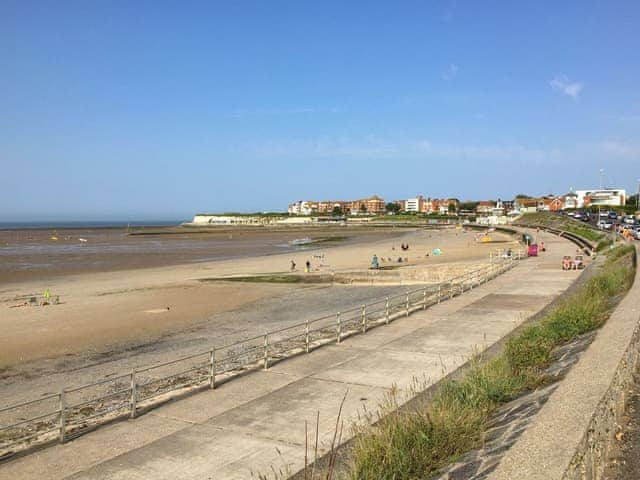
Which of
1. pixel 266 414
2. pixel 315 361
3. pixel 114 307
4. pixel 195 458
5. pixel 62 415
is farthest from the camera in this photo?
pixel 114 307

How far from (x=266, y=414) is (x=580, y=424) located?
5.05 metres

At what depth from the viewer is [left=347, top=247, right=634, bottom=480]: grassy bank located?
18.7ft

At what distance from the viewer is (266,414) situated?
8609 mm

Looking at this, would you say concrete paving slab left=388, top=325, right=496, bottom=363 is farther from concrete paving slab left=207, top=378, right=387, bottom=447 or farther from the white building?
the white building

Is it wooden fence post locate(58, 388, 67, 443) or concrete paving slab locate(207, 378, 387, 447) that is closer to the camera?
wooden fence post locate(58, 388, 67, 443)

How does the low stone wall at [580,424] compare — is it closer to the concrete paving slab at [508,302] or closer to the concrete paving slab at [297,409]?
the concrete paving slab at [297,409]

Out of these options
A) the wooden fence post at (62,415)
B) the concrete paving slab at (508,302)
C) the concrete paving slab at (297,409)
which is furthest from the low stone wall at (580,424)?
the concrete paving slab at (508,302)

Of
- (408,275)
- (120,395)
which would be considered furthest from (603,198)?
(120,395)

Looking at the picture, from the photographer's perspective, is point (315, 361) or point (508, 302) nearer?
point (315, 361)

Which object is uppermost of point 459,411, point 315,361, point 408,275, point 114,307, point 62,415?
point 459,411

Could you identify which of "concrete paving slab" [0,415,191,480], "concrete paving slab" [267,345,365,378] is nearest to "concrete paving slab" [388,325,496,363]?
"concrete paving slab" [267,345,365,378]

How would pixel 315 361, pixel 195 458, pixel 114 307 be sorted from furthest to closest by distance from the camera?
pixel 114 307 < pixel 315 361 < pixel 195 458

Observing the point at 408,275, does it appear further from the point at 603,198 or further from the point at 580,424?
the point at 603,198

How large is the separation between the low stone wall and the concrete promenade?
2689mm
